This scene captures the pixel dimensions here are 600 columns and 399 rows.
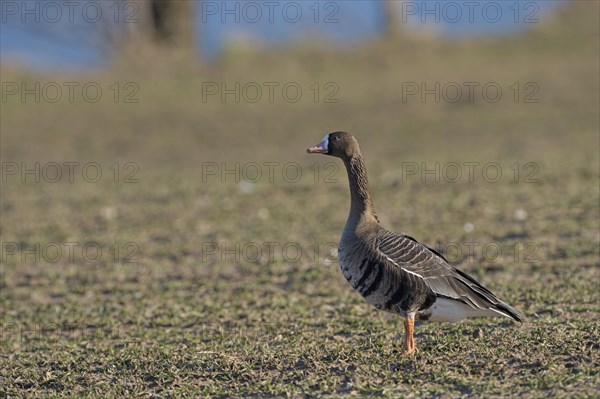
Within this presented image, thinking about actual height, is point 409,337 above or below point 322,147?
below

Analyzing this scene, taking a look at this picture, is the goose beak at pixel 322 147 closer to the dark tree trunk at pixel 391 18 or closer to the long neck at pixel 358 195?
the long neck at pixel 358 195

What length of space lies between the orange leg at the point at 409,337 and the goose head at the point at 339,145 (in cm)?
136

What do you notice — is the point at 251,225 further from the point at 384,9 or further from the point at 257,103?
the point at 384,9

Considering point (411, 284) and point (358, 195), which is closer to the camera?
point (411, 284)

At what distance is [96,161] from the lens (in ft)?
59.4

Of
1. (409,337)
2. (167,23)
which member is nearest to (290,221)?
(409,337)

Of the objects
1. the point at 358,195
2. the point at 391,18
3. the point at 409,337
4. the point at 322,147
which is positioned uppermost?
the point at 391,18

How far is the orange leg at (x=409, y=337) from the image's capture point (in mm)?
6102

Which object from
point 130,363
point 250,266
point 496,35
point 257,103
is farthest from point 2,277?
point 496,35

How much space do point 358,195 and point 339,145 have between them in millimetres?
388

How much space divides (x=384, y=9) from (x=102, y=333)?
21.9 meters

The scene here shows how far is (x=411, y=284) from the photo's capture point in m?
6.07

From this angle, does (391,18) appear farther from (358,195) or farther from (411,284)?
(411,284)

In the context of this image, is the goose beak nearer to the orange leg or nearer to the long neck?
the long neck
